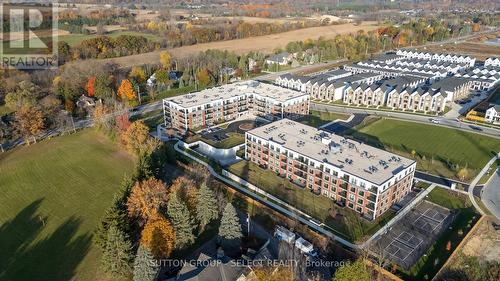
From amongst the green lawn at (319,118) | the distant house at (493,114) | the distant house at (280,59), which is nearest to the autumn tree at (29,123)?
the green lawn at (319,118)

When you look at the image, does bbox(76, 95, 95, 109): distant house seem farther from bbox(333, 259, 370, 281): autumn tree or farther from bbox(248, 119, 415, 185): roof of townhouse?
bbox(333, 259, 370, 281): autumn tree

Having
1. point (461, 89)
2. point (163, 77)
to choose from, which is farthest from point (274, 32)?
point (461, 89)

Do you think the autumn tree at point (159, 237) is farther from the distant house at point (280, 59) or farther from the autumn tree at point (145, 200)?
the distant house at point (280, 59)

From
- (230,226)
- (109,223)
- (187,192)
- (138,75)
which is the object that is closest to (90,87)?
(138,75)

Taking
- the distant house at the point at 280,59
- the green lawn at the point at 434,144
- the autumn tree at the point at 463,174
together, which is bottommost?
the autumn tree at the point at 463,174

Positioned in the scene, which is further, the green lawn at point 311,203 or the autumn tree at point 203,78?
the autumn tree at point 203,78

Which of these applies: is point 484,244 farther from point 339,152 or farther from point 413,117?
point 413,117

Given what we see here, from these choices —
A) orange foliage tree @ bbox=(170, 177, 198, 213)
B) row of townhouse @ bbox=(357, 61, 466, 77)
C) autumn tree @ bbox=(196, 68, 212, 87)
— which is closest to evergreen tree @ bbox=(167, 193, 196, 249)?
orange foliage tree @ bbox=(170, 177, 198, 213)
